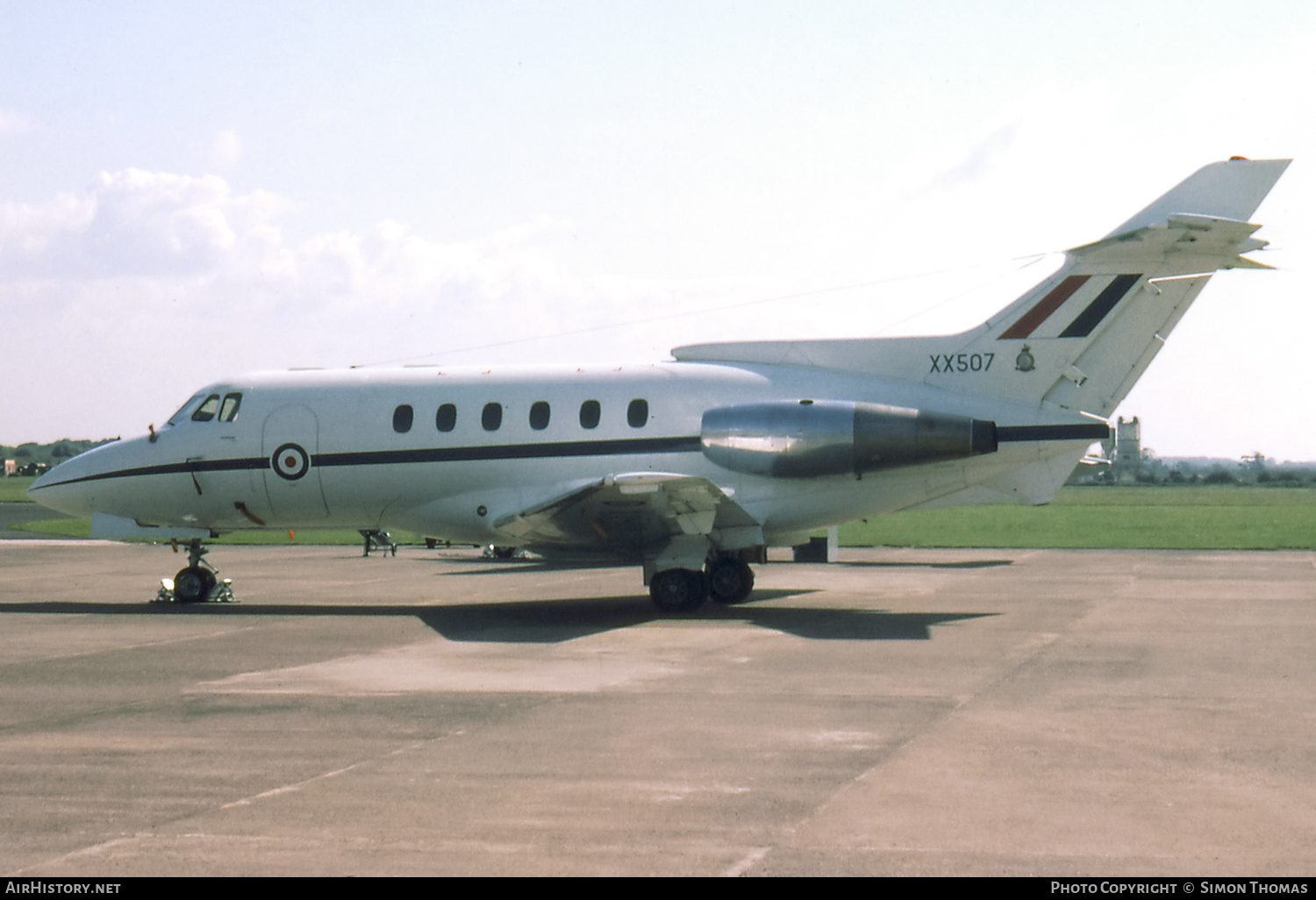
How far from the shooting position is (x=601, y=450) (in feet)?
61.2

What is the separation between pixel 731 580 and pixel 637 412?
295 cm

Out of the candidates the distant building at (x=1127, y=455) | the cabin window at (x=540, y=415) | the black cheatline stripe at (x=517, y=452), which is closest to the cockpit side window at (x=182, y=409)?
the black cheatline stripe at (x=517, y=452)

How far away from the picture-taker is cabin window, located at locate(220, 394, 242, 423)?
20.3 metres

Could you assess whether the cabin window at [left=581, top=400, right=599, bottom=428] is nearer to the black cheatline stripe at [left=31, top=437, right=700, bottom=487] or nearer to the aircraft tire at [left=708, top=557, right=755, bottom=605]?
the black cheatline stripe at [left=31, top=437, right=700, bottom=487]

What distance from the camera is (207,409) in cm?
2055

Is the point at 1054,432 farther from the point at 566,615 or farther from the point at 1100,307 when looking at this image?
the point at 566,615

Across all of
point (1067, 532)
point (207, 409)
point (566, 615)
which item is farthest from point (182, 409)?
point (1067, 532)

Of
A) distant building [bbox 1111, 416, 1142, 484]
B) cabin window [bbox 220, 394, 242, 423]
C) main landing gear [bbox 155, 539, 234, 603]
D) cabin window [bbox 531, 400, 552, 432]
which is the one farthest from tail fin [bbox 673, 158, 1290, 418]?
distant building [bbox 1111, 416, 1142, 484]

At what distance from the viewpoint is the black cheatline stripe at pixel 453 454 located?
60.6 ft

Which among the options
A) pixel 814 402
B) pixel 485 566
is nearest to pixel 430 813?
pixel 814 402

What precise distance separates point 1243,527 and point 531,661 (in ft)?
132

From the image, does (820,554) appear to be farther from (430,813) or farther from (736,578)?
(430,813)
